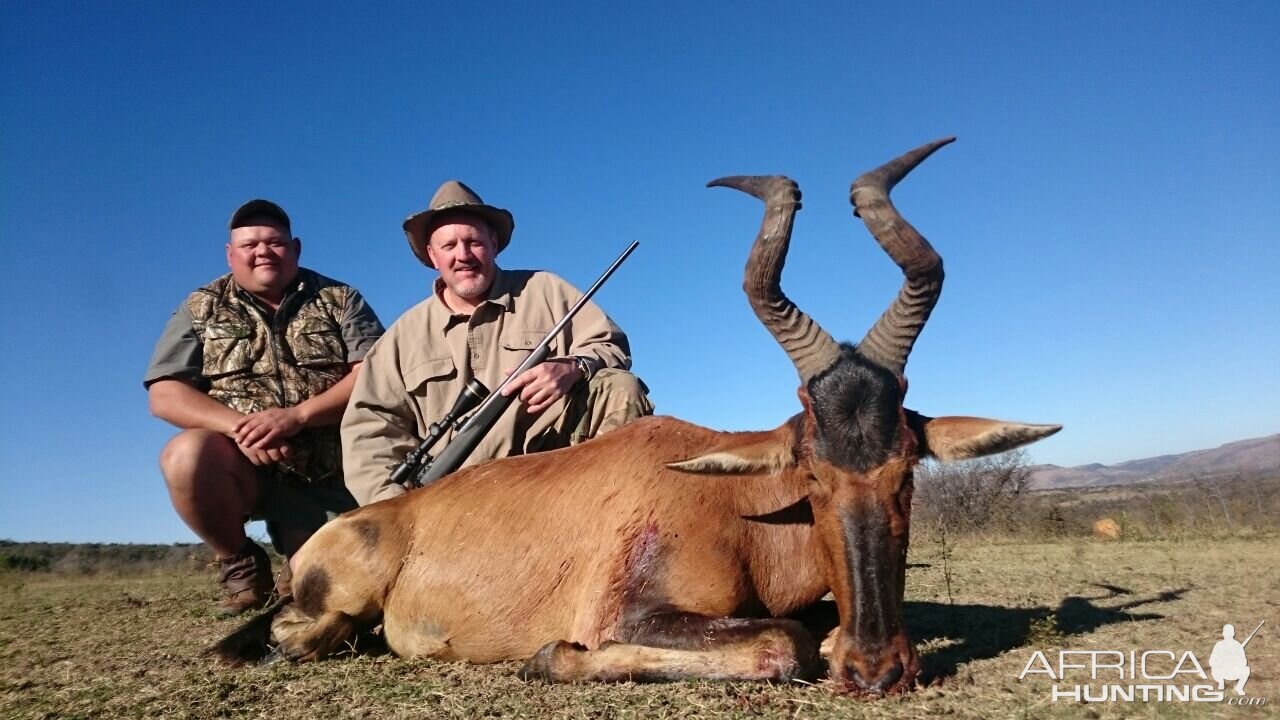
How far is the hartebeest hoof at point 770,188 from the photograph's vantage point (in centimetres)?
446

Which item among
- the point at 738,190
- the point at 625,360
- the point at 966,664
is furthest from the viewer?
the point at 625,360

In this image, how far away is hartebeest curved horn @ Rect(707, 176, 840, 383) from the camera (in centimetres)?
421

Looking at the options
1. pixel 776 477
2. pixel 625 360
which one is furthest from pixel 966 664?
pixel 625 360

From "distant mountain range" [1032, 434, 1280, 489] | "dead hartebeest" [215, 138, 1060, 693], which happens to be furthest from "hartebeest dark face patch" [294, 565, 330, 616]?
"distant mountain range" [1032, 434, 1280, 489]

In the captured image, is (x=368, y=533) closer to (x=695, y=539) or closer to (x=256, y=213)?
(x=695, y=539)

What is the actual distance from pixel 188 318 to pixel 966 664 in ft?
22.6

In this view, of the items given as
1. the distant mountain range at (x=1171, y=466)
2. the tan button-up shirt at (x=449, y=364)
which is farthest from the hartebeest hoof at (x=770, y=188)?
the distant mountain range at (x=1171, y=466)

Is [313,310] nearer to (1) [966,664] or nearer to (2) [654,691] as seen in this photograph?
(2) [654,691]

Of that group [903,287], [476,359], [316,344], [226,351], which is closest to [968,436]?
[903,287]

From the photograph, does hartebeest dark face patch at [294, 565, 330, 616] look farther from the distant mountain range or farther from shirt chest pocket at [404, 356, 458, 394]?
the distant mountain range

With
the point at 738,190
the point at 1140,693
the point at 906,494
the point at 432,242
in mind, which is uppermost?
the point at 432,242

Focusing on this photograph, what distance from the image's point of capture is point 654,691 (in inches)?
140

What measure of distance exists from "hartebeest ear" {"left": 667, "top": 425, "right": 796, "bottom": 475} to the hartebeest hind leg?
68 cm
